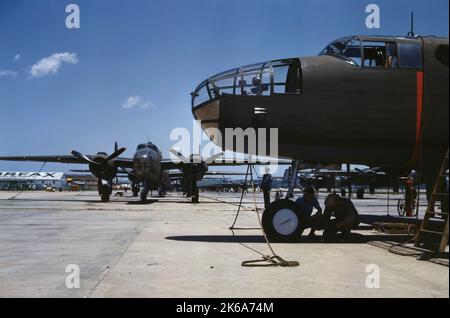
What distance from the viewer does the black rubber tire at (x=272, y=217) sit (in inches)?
373

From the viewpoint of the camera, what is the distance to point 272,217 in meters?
9.49

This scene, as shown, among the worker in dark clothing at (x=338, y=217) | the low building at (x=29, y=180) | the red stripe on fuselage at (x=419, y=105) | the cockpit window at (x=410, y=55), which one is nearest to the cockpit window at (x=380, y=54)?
the cockpit window at (x=410, y=55)

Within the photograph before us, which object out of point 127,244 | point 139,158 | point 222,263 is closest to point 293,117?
point 222,263

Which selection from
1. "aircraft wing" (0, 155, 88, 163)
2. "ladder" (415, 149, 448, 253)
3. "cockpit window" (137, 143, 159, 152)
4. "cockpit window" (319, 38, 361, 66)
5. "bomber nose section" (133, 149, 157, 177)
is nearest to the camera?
"ladder" (415, 149, 448, 253)

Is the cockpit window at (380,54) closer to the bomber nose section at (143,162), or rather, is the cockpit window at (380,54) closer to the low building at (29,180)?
the bomber nose section at (143,162)

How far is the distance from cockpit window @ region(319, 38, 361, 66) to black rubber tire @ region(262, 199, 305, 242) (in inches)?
130

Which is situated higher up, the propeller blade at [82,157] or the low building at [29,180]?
the propeller blade at [82,157]

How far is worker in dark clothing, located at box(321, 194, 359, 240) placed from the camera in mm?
10258

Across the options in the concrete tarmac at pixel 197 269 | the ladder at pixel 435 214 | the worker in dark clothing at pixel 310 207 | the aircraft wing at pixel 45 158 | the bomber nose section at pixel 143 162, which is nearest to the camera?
the concrete tarmac at pixel 197 269

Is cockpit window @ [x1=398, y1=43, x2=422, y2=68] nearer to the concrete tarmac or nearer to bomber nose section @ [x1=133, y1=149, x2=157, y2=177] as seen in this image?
the concrete tarmac

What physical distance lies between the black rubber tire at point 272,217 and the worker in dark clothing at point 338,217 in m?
0.98

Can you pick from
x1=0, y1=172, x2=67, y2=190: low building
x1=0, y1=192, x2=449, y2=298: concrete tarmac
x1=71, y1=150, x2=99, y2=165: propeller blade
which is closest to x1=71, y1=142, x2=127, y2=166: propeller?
x1=71, y1=150, x2=99, y2=165: propeller blade

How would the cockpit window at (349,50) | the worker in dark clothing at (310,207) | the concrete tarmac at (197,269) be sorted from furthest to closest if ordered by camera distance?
the worker in dark clothing at (310,207) → the cockpit window at (349,50) → the concrete tarmac at (197,269)
